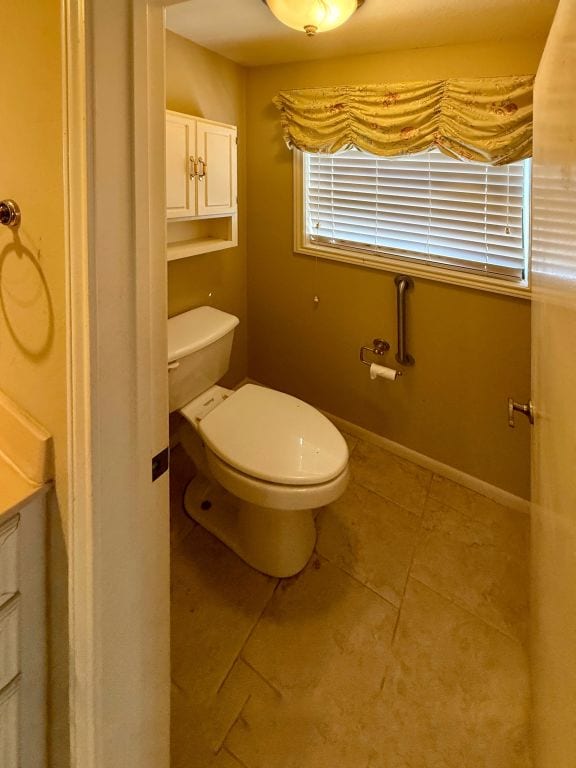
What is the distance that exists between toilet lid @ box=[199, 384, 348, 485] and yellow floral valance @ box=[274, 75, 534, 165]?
3.88ft

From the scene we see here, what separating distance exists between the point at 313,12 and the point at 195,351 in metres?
1.16

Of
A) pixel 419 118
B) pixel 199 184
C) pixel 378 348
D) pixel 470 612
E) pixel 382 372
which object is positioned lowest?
pixel 470 612

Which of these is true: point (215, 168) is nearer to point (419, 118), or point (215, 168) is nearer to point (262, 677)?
point (419, 118)

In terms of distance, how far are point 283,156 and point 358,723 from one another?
2383 mm

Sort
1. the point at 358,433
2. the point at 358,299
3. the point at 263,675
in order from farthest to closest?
the point at 358,433 → the point at 358,299 → the point at 263,675

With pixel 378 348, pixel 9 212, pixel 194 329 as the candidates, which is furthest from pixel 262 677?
pixel 378 348

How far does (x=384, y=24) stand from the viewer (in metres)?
1.77

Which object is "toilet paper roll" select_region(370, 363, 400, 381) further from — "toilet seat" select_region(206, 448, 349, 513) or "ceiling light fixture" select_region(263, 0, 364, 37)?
"ceiling light fixture" select_region(263, 0, 364, 37)

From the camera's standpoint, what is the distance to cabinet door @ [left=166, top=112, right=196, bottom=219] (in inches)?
69.7

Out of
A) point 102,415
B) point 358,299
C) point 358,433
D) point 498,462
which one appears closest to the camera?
point 102,415

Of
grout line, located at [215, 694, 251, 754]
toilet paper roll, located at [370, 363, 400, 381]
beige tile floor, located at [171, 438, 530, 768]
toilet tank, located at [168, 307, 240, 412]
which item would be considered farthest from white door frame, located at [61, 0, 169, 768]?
toilet paper roll, located at [370, 363, 400, 381]

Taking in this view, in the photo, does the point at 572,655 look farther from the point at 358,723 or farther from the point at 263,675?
the point at 263,675

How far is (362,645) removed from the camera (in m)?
1.50

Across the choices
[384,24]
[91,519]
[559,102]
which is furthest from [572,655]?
[384,24]
